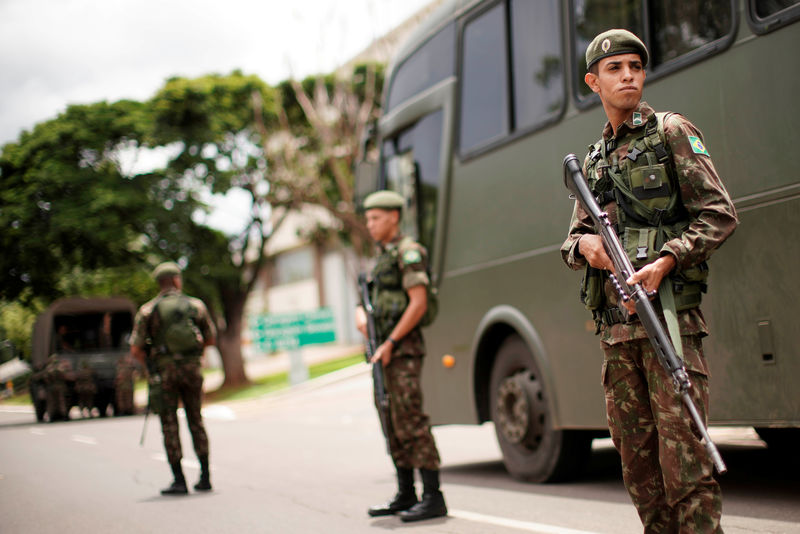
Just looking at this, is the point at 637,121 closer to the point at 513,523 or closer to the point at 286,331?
the point at 513,523

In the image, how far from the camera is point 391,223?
622cm

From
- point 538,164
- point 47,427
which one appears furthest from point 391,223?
point 47,427

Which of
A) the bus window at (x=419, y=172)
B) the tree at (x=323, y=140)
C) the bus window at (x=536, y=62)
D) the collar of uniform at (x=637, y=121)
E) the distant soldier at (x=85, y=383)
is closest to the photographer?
the collar of uniform at (x=637, y=121)

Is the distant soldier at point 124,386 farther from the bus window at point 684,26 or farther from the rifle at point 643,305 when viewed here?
the rifle at point 643,305

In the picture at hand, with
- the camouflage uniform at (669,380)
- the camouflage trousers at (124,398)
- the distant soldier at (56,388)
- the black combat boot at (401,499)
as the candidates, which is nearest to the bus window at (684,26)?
the camouflage uniform at (669,380)

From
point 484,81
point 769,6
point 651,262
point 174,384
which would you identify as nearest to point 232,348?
point 174,384

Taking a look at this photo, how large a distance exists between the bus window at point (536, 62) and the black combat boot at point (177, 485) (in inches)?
153

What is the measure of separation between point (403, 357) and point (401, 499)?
92 centimetres

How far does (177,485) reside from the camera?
8141 millimetres

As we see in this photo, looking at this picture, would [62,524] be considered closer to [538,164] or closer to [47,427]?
[538,164]

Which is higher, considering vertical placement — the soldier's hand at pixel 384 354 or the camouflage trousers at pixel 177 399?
the soldier's hand at pixel 384 354

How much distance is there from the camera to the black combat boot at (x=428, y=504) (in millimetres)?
5988

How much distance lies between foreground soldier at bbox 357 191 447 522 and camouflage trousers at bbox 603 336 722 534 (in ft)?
8.26

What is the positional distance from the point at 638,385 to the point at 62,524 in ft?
15.5
